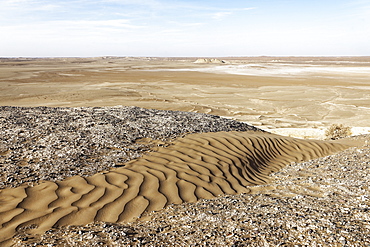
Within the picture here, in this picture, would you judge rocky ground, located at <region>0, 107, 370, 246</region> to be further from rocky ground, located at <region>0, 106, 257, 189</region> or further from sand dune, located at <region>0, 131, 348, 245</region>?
sand dune, located at <region>0, 131, 348, 245</region>

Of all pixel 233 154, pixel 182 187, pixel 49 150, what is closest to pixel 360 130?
pixel 233 154

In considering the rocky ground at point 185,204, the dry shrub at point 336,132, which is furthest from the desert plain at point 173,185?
the dry shrub at point 336,132

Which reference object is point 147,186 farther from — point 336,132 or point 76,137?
point 336,132

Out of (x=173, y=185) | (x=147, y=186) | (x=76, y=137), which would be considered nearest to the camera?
(x=147, y=186)

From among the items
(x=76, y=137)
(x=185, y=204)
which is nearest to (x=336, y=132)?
(x=185, y=204)

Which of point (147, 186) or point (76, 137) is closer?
point (147, 186)

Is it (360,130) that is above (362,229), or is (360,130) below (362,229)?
below

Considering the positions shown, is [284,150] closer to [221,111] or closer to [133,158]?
[133,158]

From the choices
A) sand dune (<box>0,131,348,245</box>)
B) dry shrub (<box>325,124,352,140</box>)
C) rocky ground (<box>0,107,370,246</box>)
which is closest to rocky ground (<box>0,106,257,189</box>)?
rocky ground (<box>0,107,370,246</box>)

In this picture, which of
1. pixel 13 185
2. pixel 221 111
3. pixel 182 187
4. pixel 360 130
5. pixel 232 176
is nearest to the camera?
pixel 13 185
